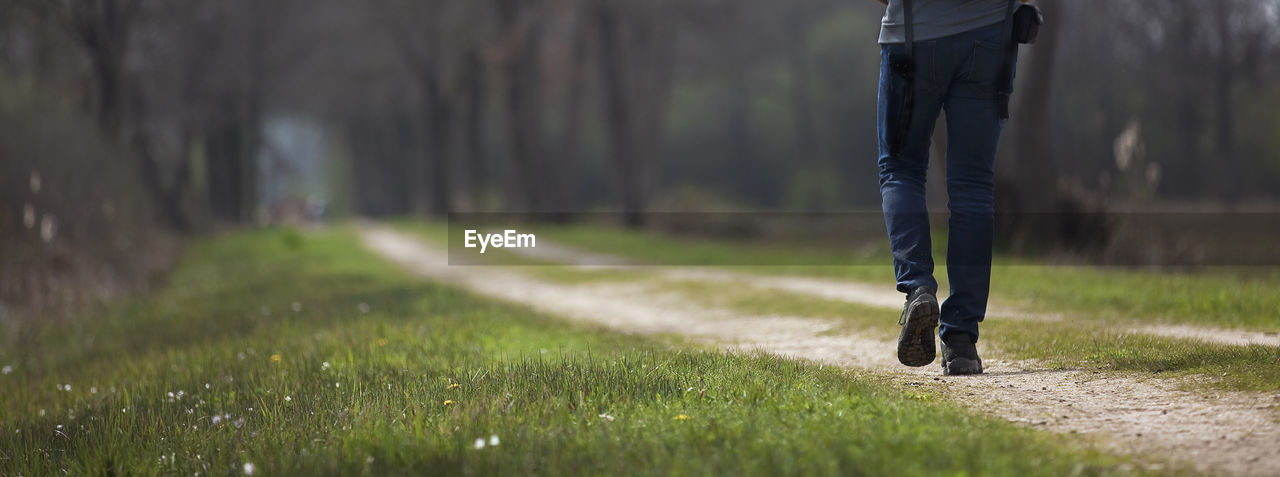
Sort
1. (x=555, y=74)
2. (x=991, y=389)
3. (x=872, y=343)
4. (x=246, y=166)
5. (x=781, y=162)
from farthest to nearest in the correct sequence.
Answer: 1. (x=781, y=162)
2. (x=246, y=166)
3. (x=555, y=74)
4. (x=872, y=343)
5. (x=991, y=389)

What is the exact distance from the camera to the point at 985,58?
4602 mm

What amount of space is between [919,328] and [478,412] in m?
1.79

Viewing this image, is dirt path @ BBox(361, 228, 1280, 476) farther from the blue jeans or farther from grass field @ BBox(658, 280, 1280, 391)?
the blue jeans

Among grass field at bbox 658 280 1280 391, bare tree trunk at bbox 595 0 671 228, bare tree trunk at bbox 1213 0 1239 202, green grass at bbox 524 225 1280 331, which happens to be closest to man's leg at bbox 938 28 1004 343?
grass field at bbox 658 280 1280 391

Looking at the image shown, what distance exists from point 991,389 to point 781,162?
55.5m

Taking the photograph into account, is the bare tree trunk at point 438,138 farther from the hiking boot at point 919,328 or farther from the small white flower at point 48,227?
the hiking boot at point 919,328

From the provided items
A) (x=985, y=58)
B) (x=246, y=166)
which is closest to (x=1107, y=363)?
(x=985, y=58)

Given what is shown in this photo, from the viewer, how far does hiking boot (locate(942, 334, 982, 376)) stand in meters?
4.58

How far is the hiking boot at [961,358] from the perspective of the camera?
458 cm

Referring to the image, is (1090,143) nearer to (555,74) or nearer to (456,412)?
(555,74)

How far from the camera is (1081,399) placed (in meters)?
3.89

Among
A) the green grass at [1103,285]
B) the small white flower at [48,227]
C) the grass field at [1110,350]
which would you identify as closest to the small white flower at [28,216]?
the small white flower at [48,227]

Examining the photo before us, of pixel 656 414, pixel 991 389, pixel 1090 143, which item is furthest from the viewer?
pixel 1090 143

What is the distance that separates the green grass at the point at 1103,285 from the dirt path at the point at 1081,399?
6.63ft
